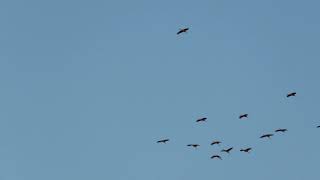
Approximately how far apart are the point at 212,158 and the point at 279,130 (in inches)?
451

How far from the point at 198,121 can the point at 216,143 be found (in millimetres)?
5107

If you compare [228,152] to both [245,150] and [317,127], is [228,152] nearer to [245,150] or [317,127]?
[245,150]

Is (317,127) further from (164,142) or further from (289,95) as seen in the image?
(164,142)

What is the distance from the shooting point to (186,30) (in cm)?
18388

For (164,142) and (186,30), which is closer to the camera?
(186,30)

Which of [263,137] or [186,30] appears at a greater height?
[186,30]

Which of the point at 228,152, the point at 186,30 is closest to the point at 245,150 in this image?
the point at 228,152

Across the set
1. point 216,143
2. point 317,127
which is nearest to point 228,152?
point 216,143

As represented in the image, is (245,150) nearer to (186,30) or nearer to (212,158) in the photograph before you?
(212,158)

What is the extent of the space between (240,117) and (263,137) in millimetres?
5990

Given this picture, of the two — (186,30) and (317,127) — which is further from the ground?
(186,30)

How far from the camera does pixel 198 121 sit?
18838 centimetres

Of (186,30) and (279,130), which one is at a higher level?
(186,30)

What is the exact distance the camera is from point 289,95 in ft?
604
